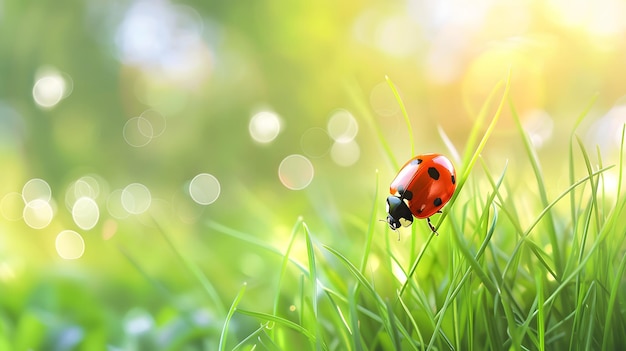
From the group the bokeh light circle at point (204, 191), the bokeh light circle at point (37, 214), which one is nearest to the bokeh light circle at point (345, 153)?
the bokeh light circle at point (204, 191)

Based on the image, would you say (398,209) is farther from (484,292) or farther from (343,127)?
(343,127)

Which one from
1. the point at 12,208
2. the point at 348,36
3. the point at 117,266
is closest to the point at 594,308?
the point at 117,266

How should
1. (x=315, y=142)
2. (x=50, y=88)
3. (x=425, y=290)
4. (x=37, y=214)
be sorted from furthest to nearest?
(x=315, y=142), (x=50, y=88), (x=37, y=214), (x=425, y=290)

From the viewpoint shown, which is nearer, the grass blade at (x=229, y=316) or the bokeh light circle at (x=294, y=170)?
the grass blade at (x=229, y=316)

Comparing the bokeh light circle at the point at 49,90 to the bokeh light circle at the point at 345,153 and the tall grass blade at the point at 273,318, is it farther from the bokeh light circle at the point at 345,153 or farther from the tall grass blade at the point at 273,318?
the tall grass blade at the point at 273,318

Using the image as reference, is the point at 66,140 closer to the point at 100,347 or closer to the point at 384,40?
the point at 384,40

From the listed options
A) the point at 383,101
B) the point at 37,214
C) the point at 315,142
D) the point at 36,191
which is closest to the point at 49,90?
the point at 36,191
